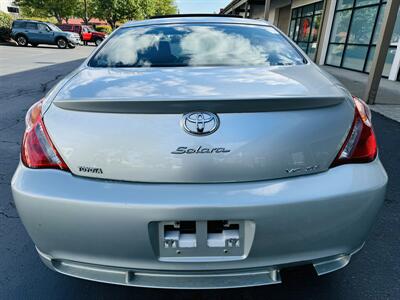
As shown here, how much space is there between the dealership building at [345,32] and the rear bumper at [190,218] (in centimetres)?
985

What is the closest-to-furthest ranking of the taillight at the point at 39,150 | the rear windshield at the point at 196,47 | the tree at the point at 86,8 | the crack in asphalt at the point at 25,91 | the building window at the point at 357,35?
the taillight at the point at 39,150
the rear windshield at the point at 196,47
the crack in asphalt at the point at 25,91
the building window at the point at 357,35
the tree at the point at 86,8

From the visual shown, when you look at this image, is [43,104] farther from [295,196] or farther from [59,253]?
[295,196]

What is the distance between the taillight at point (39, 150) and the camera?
1.32 metres

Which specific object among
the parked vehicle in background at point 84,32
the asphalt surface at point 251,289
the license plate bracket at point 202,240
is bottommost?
Result: the parked vehicle in background at point 84,32

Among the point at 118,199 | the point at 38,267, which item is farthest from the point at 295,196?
the point at 38,267

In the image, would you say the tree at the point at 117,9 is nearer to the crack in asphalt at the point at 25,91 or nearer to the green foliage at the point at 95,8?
the green foliage at the point at 95,8

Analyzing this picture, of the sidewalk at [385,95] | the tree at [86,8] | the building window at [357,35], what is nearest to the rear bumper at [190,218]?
the sidewalk at [385,95]

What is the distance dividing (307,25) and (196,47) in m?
16.4

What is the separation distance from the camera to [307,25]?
1627 cm

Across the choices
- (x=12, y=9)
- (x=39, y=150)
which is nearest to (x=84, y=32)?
(x=12, y=9)

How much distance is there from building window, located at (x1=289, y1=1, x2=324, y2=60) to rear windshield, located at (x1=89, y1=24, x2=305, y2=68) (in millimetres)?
13576

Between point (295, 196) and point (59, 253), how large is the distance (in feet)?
3.43

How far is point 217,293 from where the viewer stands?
1706mm

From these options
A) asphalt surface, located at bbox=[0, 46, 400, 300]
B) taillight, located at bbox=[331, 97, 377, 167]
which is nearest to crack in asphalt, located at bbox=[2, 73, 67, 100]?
asphalt surface, located at bbox=[0, 46, 400, 300]
